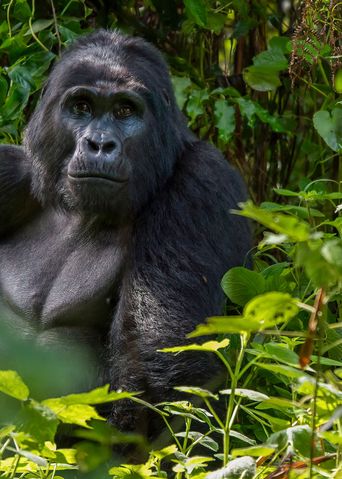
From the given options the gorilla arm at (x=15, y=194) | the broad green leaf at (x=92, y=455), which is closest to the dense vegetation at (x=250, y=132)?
the gorilla arm at (x=15, y=194)

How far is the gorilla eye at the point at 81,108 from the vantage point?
420 cm

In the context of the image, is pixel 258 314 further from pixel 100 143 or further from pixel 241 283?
pixel 100 143

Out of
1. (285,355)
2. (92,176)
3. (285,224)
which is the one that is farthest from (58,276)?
(285,224)

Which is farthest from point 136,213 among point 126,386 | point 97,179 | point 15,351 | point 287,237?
point 287,237

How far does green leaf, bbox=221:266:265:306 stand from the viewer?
3.66 meters

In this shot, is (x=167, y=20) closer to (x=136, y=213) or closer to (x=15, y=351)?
(x=136, y=213)

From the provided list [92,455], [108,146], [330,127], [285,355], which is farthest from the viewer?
[330,127]

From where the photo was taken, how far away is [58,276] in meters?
4.35

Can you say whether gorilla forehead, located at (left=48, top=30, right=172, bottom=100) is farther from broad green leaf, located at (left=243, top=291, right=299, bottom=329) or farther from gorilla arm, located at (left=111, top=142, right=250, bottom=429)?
broad green leaf, located at (left=243, top=291, right=299, bottom=329)

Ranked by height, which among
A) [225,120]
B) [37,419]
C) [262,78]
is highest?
[37,419]

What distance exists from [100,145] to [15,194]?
33.0 inches

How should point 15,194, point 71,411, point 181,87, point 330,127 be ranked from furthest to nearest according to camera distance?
point 181,87 < point 15,194 < point 330,127 < point 71,411

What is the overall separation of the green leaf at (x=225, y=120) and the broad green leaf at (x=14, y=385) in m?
3.28

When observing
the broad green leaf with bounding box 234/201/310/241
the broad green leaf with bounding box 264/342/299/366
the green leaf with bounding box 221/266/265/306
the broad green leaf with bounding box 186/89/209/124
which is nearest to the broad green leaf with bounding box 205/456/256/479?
the broad green leaf with bounding box 264/342/299/366
